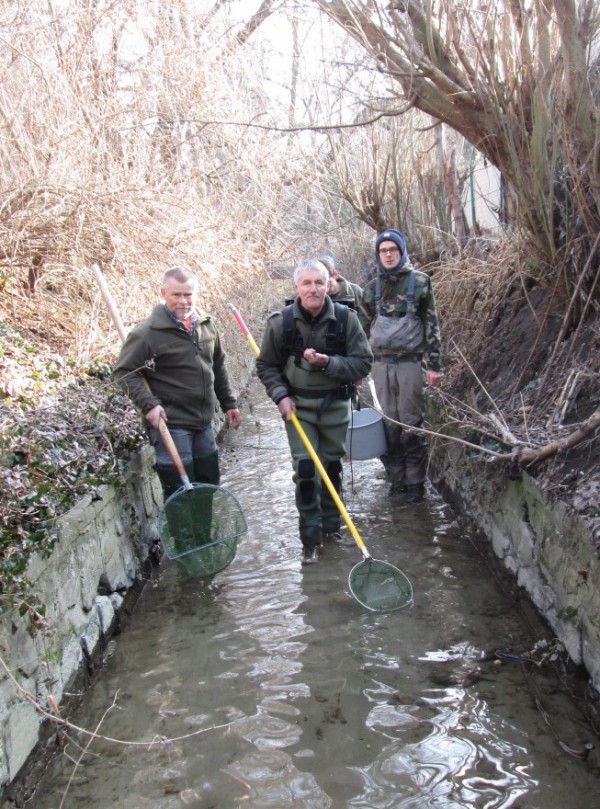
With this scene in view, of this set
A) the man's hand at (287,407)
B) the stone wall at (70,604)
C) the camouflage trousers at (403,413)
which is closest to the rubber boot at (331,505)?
the man's hand at (287,407)

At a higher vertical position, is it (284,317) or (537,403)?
(284,317)

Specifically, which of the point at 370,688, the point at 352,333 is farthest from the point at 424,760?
the point at 352,333

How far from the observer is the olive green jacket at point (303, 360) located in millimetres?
5336

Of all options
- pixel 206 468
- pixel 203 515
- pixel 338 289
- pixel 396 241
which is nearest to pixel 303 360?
pixel 206 468

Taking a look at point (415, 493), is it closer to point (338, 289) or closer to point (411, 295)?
point (411, 295)

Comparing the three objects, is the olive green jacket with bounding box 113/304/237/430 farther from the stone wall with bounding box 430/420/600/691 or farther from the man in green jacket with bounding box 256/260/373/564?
the stone wall with bounding box 430/420/600/691

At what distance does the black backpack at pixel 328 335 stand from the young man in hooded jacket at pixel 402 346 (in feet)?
3.56

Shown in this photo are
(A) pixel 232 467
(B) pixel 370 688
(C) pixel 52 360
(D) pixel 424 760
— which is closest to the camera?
(D) pixel 424 760

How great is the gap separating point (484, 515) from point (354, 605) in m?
1.36

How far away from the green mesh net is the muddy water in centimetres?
8

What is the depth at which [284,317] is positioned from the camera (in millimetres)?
5340

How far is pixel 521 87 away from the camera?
543 centimetres

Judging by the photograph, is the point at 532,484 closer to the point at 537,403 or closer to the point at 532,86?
the point at 537,403

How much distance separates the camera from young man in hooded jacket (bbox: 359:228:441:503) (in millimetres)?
6262
